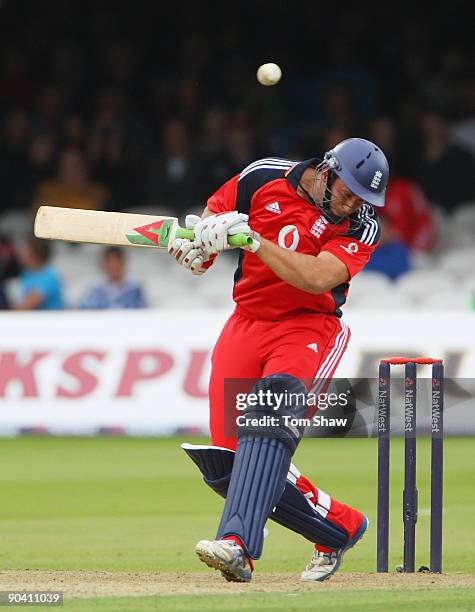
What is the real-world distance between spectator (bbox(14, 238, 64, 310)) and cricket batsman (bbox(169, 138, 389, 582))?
6047 mm

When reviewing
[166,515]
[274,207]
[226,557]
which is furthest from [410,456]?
[166,515]

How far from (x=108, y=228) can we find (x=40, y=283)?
6090 millimetres

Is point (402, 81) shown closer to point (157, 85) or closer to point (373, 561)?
point (157, 85)

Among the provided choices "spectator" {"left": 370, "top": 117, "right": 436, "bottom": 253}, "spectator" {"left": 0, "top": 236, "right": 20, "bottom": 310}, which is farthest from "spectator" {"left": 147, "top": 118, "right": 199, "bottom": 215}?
"spectator" {"left": 370, "top": 117, "right": 436, "bottom": 253}

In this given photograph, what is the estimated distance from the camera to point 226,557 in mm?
4859

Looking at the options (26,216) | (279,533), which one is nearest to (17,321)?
(26,216)

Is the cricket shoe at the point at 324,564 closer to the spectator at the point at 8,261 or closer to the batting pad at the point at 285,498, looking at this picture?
the batting pad at the point at 285,498

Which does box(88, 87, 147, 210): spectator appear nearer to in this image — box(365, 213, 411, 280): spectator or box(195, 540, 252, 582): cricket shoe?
box(365, 213, 411, 280): spectator

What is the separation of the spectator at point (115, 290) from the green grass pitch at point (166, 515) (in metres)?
1.35

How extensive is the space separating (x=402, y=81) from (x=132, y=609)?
10.7 meters

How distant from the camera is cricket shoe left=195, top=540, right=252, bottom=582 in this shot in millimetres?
4812

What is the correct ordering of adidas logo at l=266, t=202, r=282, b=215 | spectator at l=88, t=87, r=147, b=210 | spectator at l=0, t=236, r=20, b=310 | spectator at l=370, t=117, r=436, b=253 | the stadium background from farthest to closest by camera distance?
1. spectator at l=88, t=87, r=147, b=210
2. spectator at l=370, t=117, r=436, b=253
3. spectator at l=0, t=236, r=20, b=310
4. the stadium background
5. adidas logo at l=266, t=202, r=282, b=215

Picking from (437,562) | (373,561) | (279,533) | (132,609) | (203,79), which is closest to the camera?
(132,609)

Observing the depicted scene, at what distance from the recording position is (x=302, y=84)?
14.6 meters
